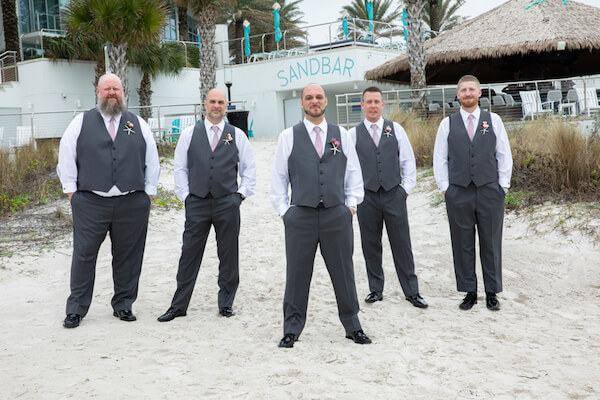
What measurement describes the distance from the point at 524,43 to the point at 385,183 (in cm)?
1183

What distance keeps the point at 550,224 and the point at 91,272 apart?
561cm

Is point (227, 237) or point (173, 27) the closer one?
point (227, 237)

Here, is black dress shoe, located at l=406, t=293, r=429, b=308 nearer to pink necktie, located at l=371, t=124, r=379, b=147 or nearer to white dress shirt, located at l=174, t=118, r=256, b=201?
pink necktie, located at l=371, t=124, r=379, b=147

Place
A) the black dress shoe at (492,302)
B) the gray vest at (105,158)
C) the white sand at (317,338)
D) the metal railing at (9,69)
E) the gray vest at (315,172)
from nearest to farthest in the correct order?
the white sand at (317,338)
the gray vest at (315,172)
the gray vest at (105,158)
the black dress shoe at (492,302)
the metal railing at (9,69)

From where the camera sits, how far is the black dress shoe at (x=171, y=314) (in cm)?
545

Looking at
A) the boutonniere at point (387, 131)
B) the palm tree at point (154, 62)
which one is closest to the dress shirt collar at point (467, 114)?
the boutonniere at point (387, 131)

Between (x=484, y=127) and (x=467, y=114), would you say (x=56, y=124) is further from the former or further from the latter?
(x=484, y=127)

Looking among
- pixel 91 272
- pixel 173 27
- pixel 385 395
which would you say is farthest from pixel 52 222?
pixel 173 27

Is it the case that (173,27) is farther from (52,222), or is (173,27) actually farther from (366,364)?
(366,364)

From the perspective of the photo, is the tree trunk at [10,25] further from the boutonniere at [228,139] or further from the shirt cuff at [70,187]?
the boutonniere at [228,139]

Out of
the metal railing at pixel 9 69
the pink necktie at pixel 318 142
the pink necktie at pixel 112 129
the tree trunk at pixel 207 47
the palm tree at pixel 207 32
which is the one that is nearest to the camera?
the pink necktie at pixel 318 142

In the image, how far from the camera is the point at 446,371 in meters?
4.20

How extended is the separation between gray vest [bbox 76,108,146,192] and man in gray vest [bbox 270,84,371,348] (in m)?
1.30

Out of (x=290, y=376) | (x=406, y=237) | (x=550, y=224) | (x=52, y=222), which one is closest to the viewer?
(x=290, y=376)
